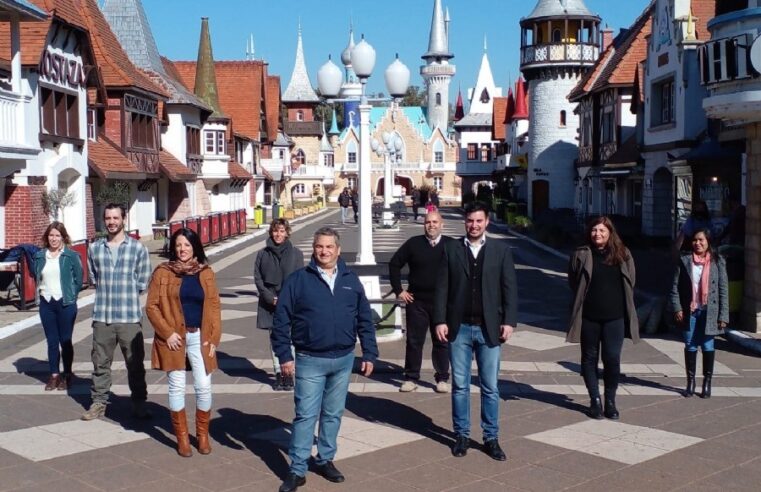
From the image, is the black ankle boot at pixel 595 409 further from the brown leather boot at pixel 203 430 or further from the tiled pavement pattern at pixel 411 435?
the brown leather boot at pixel 203 430

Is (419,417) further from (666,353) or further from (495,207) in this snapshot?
(495,207)

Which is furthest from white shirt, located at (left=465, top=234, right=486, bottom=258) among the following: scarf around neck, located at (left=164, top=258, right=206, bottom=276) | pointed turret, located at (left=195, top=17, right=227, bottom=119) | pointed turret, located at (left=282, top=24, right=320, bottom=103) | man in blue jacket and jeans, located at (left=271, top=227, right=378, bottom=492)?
pointed turret, located at (left=282, top=24, right=320, bottom=103)

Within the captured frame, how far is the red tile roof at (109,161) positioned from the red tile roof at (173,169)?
4.32 meters

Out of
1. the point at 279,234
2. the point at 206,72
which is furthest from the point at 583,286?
the point at 206,72

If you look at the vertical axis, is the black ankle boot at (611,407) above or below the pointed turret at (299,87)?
below

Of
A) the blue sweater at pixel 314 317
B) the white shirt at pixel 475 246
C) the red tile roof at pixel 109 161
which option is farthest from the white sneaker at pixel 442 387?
the red tile roof at pixel 109 161

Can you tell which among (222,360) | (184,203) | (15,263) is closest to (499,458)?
(222,360)

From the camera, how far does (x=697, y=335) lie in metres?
9.09

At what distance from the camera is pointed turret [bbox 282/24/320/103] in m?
93.2

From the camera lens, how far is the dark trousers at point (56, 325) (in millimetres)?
9172

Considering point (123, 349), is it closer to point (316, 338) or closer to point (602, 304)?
point (316, 338)

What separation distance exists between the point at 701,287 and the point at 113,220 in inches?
214

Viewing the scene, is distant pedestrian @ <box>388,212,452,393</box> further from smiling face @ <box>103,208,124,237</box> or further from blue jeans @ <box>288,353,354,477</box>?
blue jeans @ <box>288,353,354,477</box>

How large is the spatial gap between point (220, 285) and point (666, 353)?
1112cm
